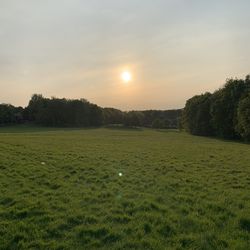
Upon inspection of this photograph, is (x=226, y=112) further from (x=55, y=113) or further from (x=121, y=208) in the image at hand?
(x=55, y=113)

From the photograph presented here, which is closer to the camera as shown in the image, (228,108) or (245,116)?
(245,116)

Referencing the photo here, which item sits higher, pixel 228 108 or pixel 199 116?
pixel 228 108

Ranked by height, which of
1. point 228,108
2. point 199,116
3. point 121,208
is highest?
point 228,108

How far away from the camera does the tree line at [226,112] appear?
6332 cm

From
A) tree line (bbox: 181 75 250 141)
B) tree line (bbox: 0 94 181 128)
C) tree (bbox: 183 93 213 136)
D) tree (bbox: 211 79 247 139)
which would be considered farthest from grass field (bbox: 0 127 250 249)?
tree line (bbox: 0 94 181 128)

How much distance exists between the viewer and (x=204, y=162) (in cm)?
2588

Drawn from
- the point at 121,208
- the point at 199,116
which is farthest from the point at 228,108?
the point at 121,208

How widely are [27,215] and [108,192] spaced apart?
4.28m

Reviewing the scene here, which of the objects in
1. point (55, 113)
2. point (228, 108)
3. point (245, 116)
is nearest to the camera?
point (245, 116)

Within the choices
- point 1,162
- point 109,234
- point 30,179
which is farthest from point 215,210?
point 1,162

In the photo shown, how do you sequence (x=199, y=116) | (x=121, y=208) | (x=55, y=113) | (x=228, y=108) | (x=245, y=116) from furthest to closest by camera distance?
(x=55, y=113), (x=199, y=116), (x=228, y=108), (x=245, y=116), (x=121, y=208)

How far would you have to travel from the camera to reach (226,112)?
74.0 m

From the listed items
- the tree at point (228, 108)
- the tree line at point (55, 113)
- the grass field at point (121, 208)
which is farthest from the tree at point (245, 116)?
the tree line at point (55, 113)

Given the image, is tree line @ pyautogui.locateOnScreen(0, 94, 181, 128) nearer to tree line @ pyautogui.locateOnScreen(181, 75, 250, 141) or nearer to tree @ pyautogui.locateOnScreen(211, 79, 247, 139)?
tree line @ pyautogui.locateOnScreen(181, 75, 250, 141)
